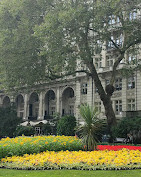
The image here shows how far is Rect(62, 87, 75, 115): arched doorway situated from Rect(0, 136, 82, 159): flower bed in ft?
111

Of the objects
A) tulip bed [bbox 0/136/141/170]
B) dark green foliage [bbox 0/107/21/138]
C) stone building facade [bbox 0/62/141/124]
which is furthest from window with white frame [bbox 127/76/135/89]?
tulip bed [bbox 0/136/141/170]

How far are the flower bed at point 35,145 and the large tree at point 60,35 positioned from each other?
35.4 feet

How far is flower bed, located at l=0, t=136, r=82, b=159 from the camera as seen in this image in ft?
44.0

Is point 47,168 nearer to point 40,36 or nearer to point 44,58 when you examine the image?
point 40,36

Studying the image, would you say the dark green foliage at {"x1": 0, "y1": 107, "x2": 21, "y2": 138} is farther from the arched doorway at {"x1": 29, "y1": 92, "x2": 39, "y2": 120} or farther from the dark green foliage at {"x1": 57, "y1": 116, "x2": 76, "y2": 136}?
the arched doorway at {"x1": 29, "y1": 92, "x2": 39, "y2": 120}

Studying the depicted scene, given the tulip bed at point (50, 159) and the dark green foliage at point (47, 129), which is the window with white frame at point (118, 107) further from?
the tulip bed at point (50, 159)

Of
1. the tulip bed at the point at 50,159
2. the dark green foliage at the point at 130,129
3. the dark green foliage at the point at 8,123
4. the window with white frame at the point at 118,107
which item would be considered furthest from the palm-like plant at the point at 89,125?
the dark green foliage at the point at 8,123

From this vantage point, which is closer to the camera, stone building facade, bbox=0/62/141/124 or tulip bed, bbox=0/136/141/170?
tulip bed, bbox=0/136/141/170

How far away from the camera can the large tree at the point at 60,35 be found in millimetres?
24547

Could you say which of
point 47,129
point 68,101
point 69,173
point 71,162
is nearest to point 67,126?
point 47,129

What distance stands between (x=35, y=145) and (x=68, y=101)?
1434 inches

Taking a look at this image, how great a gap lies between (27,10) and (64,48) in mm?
6624

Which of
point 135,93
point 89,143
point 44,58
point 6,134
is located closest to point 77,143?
point 89,143

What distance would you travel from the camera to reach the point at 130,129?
2520cm
